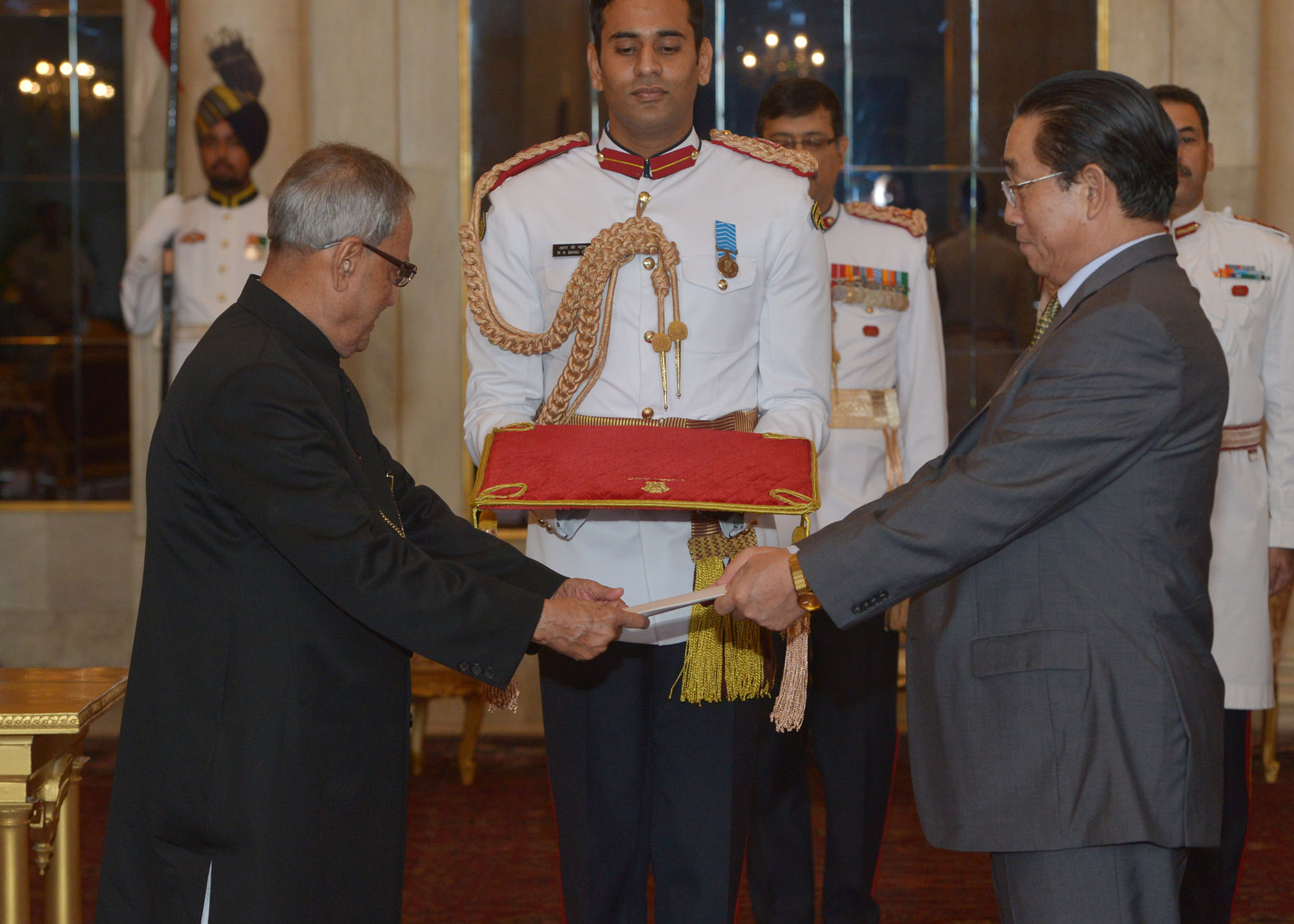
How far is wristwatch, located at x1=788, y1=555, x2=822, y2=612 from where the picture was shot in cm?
215

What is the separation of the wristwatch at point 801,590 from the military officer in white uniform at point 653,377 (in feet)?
0.90

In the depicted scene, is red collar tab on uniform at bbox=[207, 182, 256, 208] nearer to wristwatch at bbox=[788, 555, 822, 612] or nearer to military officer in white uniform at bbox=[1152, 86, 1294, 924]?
military officer in white uniform at bbox=[1152, 86, 1294, 924]

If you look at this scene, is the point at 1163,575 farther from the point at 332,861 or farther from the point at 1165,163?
the point at 332,861

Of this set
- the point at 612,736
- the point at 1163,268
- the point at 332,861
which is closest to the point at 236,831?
the point at 332,861

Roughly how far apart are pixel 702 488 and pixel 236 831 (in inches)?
34.2

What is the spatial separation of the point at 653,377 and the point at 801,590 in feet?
1.79

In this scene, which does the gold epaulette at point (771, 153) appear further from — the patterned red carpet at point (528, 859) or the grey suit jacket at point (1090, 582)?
the patterned red carpet at point (528, 859)

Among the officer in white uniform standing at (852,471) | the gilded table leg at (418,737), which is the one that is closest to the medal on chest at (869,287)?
the officer in white uniform standing at (852,471)

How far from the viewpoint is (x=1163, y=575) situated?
1.85m

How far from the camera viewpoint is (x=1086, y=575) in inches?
73.4

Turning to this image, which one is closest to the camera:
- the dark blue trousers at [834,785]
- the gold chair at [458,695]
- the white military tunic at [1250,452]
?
the dark blue trousers at [834,785]

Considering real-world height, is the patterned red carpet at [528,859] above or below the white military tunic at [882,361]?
below

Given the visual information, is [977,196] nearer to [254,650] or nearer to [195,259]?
[195,259]

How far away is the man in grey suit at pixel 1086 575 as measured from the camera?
1.83 metres
